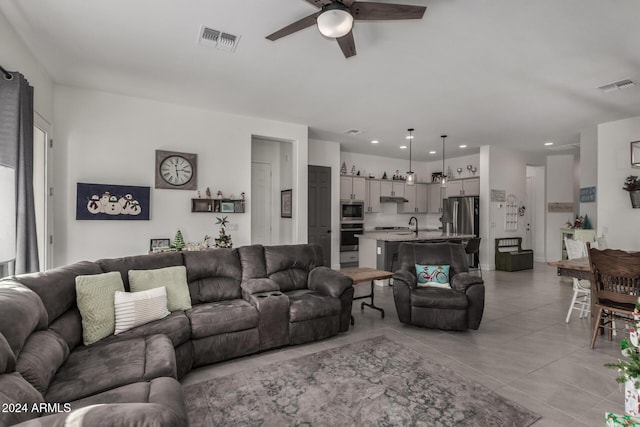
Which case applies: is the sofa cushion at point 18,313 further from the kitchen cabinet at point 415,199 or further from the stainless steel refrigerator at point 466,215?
the kitchen cabinet at point 415,199

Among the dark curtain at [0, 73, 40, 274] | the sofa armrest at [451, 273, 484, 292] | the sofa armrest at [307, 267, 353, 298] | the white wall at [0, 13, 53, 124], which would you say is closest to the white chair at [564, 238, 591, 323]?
the sofa armrest at [451, 273, 484, 292]

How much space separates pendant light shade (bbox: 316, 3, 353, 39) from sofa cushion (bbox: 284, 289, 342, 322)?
2.36 meters

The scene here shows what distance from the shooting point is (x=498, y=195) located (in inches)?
295

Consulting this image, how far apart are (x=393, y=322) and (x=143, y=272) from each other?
280 cm

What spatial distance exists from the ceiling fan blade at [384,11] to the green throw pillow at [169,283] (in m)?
2.63

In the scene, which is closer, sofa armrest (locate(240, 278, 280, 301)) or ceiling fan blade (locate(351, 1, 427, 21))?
ceiling fan blade (locate(351, 1, 427, 21))

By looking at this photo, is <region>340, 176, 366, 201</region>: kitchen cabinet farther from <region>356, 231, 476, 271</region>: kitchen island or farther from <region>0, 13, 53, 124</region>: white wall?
<region>0, 13, 53, 124</region>: white wall

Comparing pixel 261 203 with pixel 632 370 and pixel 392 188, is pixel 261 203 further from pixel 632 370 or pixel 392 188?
pixel 632 370

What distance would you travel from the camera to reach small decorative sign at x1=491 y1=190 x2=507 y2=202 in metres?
7.38

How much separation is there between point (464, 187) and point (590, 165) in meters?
2.57

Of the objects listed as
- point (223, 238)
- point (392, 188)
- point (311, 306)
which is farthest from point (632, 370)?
point (392, 188)

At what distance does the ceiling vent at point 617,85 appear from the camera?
3.73m

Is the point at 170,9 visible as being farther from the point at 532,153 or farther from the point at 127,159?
the point at 532,153

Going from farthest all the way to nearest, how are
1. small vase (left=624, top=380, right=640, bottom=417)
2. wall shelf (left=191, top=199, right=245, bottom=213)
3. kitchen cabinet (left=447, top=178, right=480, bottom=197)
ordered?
kitchen cabinet (left=447, top=178, right=480, bottom=197) < wall shelf (left=191, top=199, right=245, bottom=213) < small vase (left=624, top=380, right=640, bottom=417)
